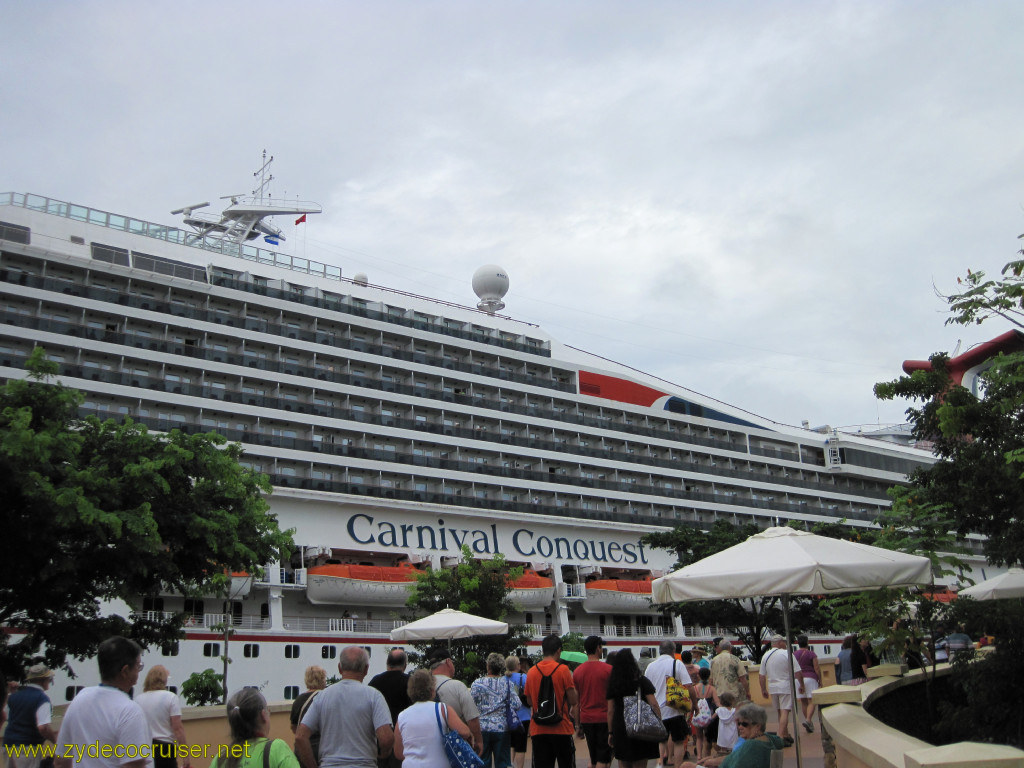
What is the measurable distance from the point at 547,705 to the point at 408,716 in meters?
2.43

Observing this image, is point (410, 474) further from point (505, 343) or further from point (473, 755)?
point (473, 755)

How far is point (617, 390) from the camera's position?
4794 centimetres

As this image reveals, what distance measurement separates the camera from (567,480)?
141ft

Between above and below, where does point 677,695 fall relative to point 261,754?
below

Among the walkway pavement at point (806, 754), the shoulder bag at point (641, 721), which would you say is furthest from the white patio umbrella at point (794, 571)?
the walkway pavement at point (806, 754)

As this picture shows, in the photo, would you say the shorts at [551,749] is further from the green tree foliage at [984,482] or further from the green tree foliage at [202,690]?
the green tree foliage at [202,690]

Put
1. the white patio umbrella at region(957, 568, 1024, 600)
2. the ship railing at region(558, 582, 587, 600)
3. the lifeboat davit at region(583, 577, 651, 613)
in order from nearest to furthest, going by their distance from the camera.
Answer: the white patio umbrella at region(957, 568, 1024, 600)
the ship railing at region(558, 582, 587, 600)
the lifeboat davit at region(583, 577, 651, 613)

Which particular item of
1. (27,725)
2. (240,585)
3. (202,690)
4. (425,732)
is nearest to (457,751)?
(425,732)

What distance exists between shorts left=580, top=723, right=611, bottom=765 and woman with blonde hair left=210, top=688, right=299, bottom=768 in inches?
151

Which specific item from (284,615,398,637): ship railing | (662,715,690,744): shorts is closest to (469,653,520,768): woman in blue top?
(662,715,690,744): shorts

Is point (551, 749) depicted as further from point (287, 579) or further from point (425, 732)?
point (287, 579)

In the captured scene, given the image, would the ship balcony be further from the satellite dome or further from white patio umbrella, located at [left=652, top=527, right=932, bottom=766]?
white patio umbrella, located at [left=652, top=527, right=932, bottom=766]

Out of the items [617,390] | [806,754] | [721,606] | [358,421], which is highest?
[617,390]

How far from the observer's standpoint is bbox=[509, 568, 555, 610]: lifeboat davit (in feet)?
122
